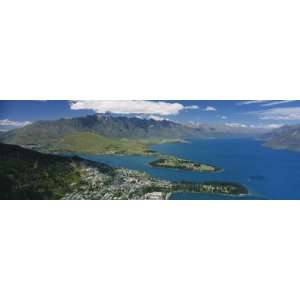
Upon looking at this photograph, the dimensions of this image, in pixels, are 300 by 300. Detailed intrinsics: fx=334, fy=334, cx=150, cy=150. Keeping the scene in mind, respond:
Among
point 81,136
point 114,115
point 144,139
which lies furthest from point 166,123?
point 81,136

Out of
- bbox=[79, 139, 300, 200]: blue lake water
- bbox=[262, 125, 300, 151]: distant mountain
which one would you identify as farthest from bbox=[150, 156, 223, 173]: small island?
bbox=[262, 125, 300, 151]: distant mountain

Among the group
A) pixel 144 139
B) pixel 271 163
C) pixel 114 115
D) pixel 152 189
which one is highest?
pixel 114 115

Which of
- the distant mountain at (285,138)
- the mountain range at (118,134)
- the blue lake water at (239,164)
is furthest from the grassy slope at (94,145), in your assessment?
the distant mountain at (285,138)

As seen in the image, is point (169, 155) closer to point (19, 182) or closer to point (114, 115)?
point (114, 115)

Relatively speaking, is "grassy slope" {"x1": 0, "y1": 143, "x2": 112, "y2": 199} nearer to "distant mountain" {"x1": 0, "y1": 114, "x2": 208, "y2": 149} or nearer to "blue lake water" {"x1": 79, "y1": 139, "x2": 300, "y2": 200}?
"distant mountain" {"x1": 0, "y1": 114, "x2": 208, "y2": 149}

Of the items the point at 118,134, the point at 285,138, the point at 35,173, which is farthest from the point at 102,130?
the point at 285,138

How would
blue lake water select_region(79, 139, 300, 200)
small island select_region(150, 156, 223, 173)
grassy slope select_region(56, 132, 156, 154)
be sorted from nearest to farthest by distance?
blue lake water select_region(79, 139, 300, 200), small island select_region(150, 156, 223, 173), grassy slope select_region(56, 132, 156, 154)
